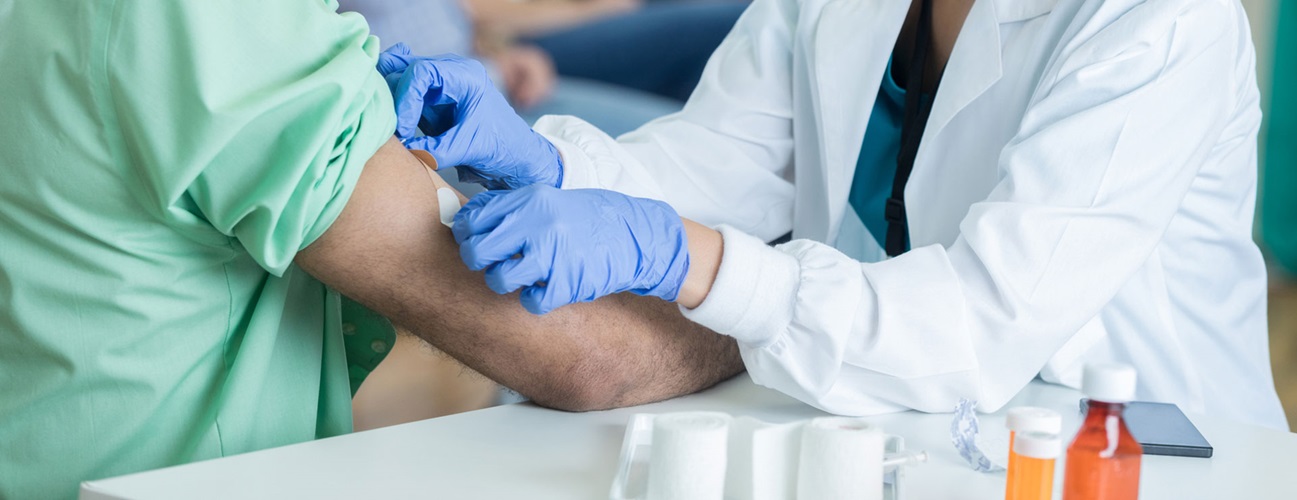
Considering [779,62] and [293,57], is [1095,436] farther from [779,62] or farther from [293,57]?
[779,62]

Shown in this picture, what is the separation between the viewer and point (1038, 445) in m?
0.79

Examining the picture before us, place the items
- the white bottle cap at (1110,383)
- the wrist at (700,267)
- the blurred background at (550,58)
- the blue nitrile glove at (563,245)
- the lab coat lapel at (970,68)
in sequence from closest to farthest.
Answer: the white bottle cap at (1110,383) → the blue nitrile glove at (563,245) → the wrist at (700,267) → the lab coat lapel at (970,68) → the blurred background at (550,58)

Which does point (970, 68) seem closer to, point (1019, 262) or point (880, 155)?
point (880, 155)

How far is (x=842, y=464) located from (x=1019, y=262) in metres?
0.44

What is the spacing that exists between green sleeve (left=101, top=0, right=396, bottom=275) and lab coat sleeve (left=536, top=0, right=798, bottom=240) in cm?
73

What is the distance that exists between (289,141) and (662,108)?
2485 millimetres

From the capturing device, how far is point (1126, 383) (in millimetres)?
754

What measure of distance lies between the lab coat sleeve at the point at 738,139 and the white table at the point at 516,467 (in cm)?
60

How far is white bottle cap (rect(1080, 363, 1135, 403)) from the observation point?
0.75 m

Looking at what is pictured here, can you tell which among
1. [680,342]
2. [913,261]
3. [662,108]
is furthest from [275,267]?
[662,108]

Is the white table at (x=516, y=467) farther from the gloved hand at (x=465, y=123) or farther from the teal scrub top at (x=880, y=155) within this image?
the teal scrub top at (x=880, y=155)

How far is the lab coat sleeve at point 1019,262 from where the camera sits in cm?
112

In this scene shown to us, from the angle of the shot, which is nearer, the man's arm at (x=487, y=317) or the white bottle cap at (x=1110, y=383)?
the white bottle cap at (x=1110, y=383)

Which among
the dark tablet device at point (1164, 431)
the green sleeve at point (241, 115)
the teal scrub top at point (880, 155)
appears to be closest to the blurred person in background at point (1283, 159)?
the teal scrub top at point (880, 155)
